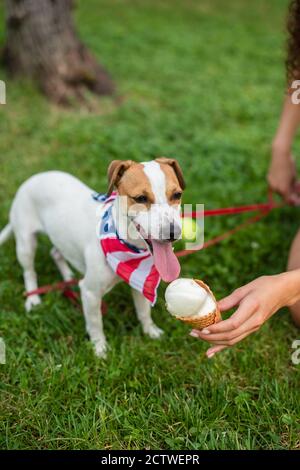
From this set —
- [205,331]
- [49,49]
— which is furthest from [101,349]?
[49,49]

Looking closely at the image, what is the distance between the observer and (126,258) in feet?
8.19

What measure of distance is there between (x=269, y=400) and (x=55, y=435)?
1.02 meters

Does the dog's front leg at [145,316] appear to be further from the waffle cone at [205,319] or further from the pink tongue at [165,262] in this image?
the waffle cone at [205,319]

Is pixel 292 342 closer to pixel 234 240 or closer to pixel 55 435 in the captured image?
pixel 234 240

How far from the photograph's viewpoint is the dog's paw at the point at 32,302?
10.2 ft

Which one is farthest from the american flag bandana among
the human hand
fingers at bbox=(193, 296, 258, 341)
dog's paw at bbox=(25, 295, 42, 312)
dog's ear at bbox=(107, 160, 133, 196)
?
the human hand

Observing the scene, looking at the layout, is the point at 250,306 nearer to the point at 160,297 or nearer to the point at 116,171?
the point at 116,171

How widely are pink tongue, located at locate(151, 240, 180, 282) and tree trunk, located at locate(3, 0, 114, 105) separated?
3576 millimetres

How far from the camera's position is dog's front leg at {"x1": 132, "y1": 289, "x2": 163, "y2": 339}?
293 centimetres

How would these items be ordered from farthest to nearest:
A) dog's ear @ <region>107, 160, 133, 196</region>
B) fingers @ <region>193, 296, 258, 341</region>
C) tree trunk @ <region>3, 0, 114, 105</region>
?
tree trunk @ <region>3, 0, 114, 105</region> < dog's ear @ <region>107, 160, 133, 196</region> < fingers @ <region>193, 296, 258, 341</region>

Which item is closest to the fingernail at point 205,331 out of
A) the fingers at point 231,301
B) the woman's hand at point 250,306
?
the woman's hand at point 250,306

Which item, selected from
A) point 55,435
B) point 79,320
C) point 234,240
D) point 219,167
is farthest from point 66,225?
point 219,167

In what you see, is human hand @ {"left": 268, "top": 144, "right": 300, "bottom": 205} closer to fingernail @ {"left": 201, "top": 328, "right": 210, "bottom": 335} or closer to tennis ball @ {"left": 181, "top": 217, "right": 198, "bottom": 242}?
tennis ball @ {"left": 181, "top": 217, "right": 198, "bottom": 242}

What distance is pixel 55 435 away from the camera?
2320 mm
